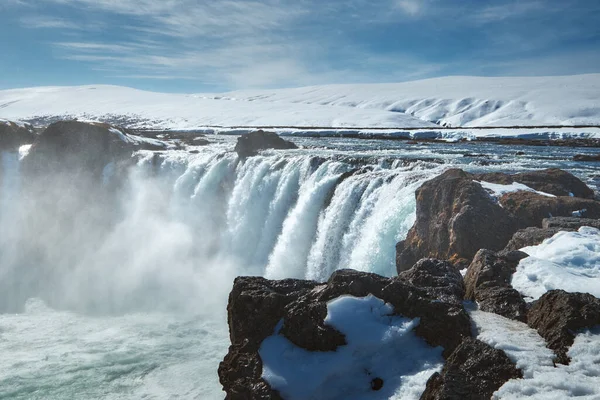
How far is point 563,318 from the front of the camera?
23.0 feet

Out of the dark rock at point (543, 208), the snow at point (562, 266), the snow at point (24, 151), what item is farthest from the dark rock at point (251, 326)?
the snow at point (24, 151)

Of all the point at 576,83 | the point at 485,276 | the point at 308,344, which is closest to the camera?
the point at 308,344

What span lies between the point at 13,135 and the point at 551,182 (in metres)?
38.0

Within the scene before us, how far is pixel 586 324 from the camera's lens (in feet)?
22.3

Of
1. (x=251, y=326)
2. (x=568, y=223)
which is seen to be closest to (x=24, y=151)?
(x=251, y=326)

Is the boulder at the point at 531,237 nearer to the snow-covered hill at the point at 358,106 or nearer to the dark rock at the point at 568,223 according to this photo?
the dark rock at the point at 568,223

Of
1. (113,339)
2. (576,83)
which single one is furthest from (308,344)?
(576,83)

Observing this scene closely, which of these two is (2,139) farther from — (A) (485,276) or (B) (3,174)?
(A) (485,276)

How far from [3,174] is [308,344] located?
3504 cm

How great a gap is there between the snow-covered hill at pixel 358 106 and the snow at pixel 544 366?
3177 inches

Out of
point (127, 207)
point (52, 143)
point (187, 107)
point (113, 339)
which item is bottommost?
point (113, 339)

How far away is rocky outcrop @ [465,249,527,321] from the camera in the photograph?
28.0 feet

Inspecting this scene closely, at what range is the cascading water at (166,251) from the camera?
53.1 ft

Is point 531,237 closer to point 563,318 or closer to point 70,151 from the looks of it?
point 563,318
